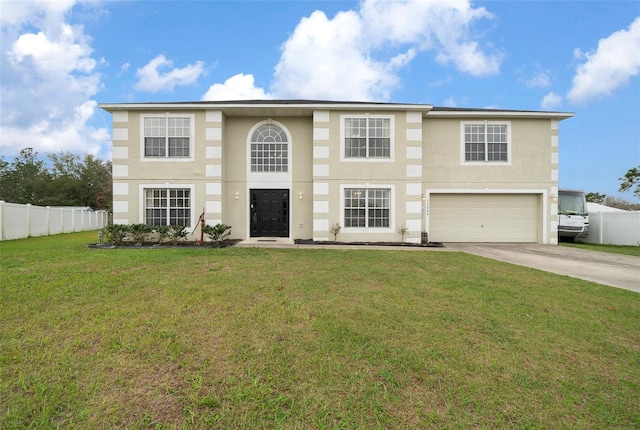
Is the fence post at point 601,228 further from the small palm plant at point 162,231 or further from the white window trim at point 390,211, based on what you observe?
the small palm plant at point 162,231

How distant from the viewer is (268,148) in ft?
42.8

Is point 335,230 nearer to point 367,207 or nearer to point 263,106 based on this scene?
point 367,207

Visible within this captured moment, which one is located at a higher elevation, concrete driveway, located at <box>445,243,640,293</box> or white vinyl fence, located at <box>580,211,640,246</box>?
white vinyl fence, located at <box>580,211,640,246</box>

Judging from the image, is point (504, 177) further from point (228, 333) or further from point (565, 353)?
point (228, 333)

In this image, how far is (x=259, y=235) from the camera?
13.1 metres

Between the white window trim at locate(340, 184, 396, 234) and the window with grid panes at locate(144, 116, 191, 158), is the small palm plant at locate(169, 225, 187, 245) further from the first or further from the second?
the white window trim at locate(340, 184, 396, 234)

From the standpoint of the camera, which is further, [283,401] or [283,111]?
[283,111]

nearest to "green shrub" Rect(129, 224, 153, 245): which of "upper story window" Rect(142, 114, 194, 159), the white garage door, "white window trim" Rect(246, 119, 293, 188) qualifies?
"upper story window" Rect(142, 114, 194, 159)

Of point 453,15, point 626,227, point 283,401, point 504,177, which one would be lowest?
point 283,401

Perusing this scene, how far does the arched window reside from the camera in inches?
513

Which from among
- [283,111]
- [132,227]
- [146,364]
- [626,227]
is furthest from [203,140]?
[626,227]

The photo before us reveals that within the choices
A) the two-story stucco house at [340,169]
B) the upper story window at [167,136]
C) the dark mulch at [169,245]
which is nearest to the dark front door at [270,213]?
the two-story stucco house at [340,169]

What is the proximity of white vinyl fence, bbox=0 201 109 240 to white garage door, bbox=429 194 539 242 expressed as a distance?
19422 millimetres

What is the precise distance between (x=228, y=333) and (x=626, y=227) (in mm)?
18224
